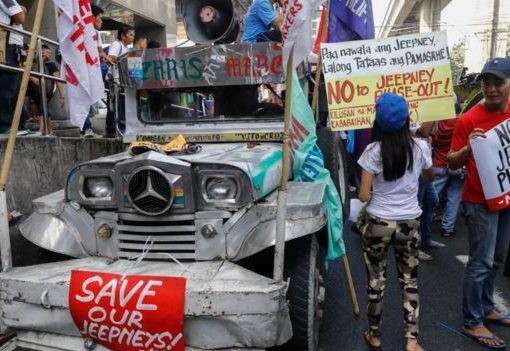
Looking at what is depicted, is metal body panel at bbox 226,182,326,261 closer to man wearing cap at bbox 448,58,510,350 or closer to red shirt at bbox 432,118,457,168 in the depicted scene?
man wearing cap at bbox 448,58,510,350

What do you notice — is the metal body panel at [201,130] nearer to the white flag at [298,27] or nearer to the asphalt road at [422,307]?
the white flag at [298,27]

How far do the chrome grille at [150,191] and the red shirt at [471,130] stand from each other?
79.5 inches

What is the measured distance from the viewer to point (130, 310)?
2.43 metres

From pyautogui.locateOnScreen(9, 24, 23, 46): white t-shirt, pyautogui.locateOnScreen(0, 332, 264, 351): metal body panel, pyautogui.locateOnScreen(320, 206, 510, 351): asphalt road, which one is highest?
pyautogui.locateOnScreen(9, 24, 23, 46): white t-shirt

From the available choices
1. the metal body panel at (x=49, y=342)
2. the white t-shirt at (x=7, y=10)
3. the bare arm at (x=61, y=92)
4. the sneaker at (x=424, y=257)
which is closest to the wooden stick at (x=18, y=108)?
the metal body panel at (x=49, y=342)

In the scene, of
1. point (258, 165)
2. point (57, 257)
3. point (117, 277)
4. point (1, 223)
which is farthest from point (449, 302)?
point (1, 223)

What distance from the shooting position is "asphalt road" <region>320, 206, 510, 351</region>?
3312 mm

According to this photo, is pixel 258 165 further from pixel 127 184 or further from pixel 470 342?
pixel 470 342

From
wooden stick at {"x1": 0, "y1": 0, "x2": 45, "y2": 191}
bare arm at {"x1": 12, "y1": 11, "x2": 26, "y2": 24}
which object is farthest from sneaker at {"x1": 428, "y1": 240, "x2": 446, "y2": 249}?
bare arm at {"x1": 12, "y1": 11, "x2": 26, "y2": 24}

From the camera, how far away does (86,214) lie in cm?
302

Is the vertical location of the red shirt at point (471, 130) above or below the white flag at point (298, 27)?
below

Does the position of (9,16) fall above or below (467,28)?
below

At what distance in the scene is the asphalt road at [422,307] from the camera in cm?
331

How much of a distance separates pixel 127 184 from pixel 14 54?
337 centimetres
